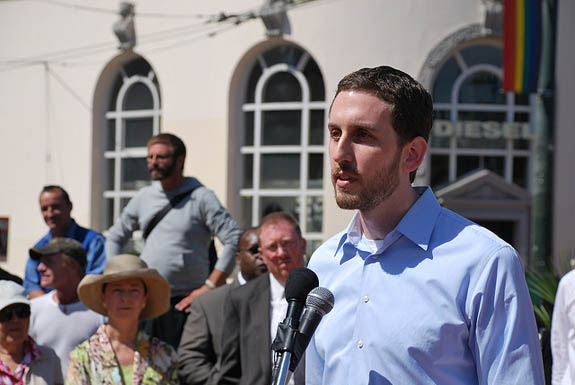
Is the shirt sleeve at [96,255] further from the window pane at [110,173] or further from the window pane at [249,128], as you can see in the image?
the window pane at [110,173]

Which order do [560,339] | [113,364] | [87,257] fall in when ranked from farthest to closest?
[87,257]
[560,339]
[113,364]

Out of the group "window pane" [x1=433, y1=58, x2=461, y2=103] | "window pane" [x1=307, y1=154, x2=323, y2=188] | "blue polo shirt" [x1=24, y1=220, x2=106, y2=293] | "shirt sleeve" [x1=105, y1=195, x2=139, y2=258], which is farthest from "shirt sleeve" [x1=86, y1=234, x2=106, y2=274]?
"window pane" [x1=433, y1=58, x2=461, y2=103]

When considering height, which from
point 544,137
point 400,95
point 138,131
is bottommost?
point 400,95

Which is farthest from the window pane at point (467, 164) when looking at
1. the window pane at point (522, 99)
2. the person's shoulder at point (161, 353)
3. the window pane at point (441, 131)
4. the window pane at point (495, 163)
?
the person's shoulder at point (161, 353)

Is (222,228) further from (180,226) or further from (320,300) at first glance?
(320,300)

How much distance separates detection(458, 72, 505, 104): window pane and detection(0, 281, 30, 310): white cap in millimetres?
12830

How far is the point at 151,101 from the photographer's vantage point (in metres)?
18.7

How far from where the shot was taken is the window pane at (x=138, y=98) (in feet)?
61.3

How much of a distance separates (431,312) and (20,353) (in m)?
3.70

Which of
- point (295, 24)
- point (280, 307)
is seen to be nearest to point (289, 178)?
point (295, 24)

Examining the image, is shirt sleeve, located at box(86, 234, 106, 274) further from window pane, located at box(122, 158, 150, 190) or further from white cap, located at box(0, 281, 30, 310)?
window pane, located at box(122, 158, 150, 190)

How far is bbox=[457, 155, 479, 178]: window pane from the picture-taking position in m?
17.3

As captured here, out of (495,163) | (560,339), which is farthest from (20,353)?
(495,163)

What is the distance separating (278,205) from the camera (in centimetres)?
1764
